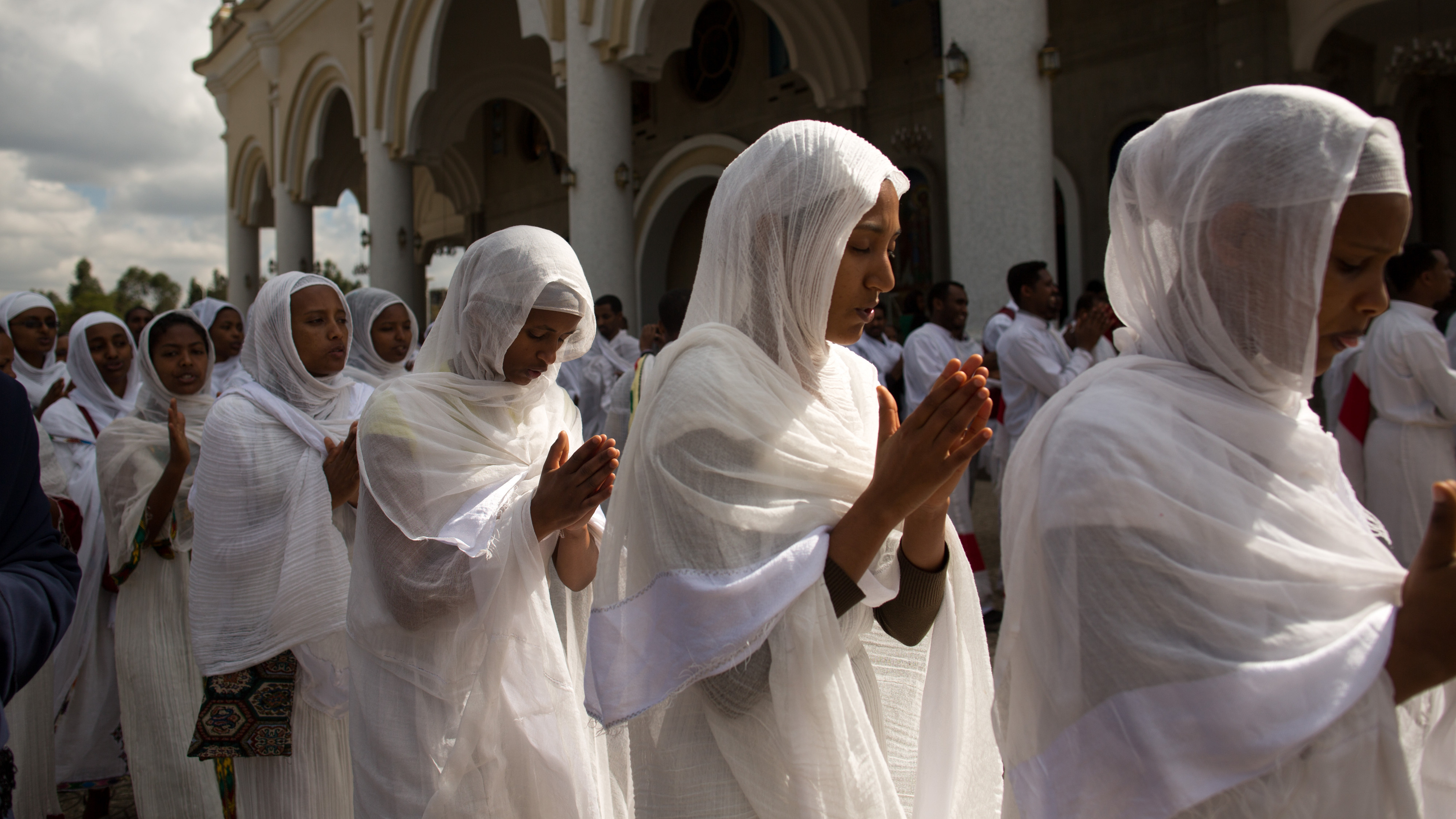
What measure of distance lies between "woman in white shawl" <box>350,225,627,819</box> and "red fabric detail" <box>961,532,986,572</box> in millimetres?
3438

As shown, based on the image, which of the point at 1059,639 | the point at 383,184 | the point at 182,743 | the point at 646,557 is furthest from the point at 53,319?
the point at 383,184

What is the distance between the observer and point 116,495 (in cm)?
367

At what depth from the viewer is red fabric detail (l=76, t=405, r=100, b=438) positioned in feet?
14.7

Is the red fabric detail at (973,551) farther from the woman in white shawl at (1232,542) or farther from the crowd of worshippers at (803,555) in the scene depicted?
the woman in white shawl at (1232,542)

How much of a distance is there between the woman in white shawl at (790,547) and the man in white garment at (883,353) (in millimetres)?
5330

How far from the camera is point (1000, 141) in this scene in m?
→ 6.62

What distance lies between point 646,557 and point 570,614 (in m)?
0.94

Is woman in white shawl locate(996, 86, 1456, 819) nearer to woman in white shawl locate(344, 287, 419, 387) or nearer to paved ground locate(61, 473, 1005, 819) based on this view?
paved ground locate(61, 473, 1005, 819)

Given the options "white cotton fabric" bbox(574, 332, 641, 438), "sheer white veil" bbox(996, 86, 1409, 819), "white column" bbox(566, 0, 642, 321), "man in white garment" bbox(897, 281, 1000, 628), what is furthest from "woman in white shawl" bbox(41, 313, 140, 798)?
"white column" bbox(566, 0, 642, 321)

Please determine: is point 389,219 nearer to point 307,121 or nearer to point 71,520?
point 307,121

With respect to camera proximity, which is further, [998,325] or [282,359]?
[998,325]

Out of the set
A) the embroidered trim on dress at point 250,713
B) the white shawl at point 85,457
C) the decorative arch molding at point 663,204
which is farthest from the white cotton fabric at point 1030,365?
the decorative arch molding at point 663,204

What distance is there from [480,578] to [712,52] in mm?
13054

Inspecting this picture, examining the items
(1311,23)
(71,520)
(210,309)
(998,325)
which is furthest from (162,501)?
(1311,23)
